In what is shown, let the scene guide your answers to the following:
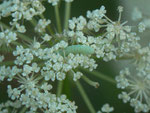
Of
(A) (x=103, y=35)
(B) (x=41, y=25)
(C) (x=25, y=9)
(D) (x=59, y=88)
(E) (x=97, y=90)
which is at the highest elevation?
(C) (x=25, y=9)

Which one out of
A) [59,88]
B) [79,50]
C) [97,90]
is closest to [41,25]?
[79,50]

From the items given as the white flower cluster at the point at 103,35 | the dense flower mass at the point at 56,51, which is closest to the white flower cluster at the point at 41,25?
the dense flower mass at the point at 56,51

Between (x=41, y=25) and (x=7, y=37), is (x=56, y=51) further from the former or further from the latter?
(x=7, y=37)

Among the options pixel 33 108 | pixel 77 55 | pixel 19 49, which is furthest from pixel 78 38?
pixel 33 108

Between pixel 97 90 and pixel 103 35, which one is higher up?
pixel 97 90

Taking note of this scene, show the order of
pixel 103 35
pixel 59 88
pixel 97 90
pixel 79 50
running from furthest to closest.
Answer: pixel 97 90, pixel 59 88, pixel 103 35, pixel 79 50

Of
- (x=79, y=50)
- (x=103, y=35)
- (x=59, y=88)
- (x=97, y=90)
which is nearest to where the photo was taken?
(x=79, y=50)

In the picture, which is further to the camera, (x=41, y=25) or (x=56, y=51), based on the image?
(x=41, y=25)

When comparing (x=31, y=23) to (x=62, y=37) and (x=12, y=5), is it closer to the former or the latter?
(x=12, y=5)

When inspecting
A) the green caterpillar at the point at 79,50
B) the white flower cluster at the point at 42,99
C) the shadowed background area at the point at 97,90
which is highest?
the shadowed background area at the point at 97,90

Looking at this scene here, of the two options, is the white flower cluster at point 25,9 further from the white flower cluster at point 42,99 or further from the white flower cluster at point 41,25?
the white flower cluster at point 42,99

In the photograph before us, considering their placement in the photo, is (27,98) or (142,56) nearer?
(27,98)
